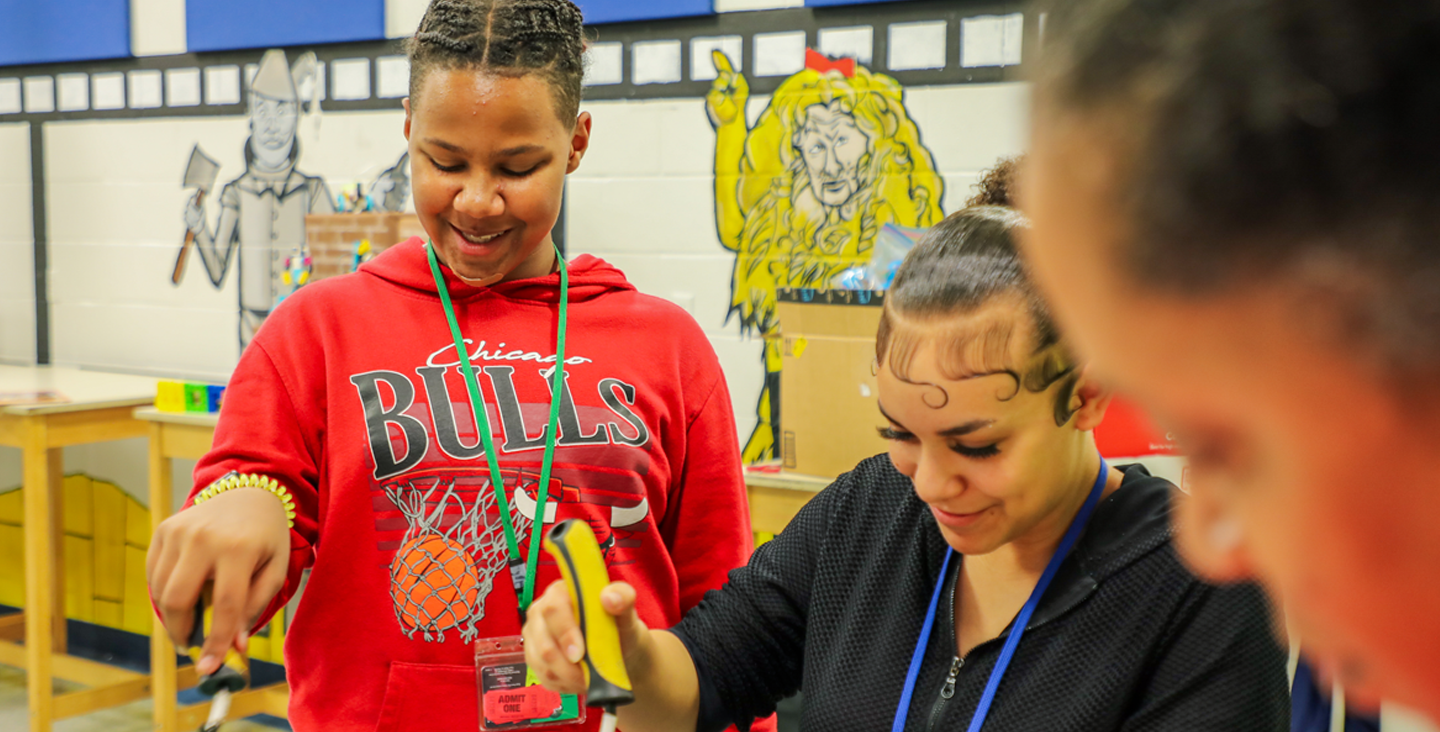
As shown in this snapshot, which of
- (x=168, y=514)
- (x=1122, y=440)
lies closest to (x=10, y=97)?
(x=168, y=514)

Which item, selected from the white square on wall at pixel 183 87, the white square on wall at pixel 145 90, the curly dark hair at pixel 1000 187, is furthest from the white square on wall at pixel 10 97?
the curly dark hair at pixel 1000 187

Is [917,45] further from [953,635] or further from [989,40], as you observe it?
[953,635]

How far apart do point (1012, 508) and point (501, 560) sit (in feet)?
1.81

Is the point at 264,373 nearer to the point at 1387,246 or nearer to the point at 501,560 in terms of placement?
the point at 501,560

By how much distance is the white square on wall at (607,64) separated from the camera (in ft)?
9.34

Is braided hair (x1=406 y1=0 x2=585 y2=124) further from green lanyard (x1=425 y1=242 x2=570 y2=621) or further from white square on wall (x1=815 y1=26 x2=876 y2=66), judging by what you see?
white square on wall (x1=815 y1=26 x2=876 y2=66)

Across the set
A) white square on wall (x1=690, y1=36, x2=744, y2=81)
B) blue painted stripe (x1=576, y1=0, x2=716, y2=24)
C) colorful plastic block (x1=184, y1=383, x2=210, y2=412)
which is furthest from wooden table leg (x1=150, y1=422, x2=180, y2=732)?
white square on wall (x1=690, y1=36, x2=744, y2=81)

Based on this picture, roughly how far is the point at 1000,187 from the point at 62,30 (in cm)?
387

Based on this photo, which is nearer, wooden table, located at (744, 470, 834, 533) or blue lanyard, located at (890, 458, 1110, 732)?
blue lanyard, located at (890, 458, 1110, 732)

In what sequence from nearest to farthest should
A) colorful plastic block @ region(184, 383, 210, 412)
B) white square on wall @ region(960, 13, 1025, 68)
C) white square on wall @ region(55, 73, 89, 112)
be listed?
white square on wall @ region(960, 13, 1025, 68) < colorful plastic block @ region(184, 383, 210, 412) < white square on wall @ region(55, 73, 89, 112)

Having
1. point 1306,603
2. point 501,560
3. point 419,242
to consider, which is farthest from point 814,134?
point 1306,603

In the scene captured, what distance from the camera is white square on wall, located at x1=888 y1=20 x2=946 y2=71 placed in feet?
8.17

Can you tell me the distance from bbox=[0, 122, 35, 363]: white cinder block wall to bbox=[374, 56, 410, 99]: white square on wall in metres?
1.65

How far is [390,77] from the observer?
3.17m
